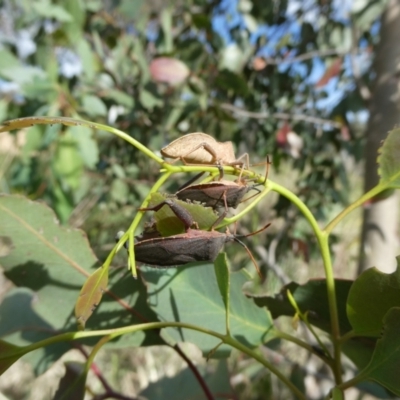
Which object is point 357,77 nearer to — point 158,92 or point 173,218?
point 158,92

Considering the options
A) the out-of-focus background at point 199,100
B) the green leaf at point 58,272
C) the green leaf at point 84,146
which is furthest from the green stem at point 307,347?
the green leaf at point 84,146

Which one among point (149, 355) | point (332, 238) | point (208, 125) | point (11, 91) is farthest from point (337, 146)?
point (149, 355)

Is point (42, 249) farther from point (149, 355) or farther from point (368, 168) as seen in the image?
point (149, 355)

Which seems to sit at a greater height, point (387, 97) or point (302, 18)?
point (302, 18)

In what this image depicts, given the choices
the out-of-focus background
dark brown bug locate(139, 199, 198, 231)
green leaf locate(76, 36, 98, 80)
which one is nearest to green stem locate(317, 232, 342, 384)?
dark brown bug locate(139, 199, 198, 231)

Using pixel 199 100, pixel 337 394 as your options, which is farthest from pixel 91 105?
pixel 337 394

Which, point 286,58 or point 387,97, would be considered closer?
point 387,97

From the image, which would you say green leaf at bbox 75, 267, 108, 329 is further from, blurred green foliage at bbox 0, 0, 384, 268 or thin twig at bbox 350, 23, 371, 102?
thin twig at bbox 350, 23, 371, 102
